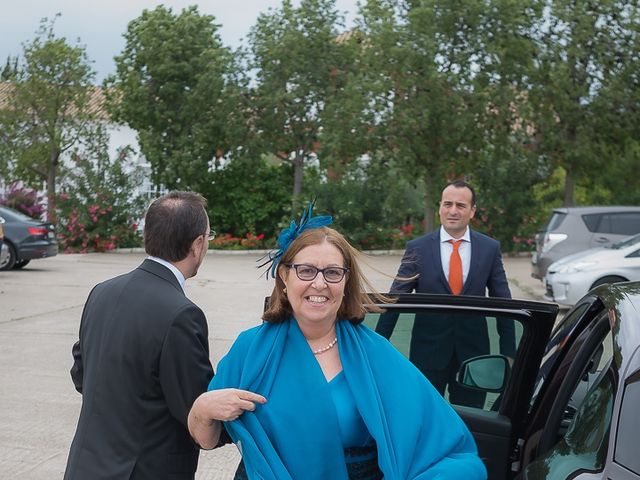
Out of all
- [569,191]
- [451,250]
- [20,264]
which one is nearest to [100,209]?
[20,264]

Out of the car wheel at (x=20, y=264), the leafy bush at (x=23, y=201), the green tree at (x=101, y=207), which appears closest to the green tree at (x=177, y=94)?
the green tree at (x=101, y=207)

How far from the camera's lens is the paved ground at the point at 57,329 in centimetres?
675

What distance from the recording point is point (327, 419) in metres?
2.63

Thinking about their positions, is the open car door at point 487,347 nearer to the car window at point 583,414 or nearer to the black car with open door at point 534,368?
the black car with open door at point 534,368

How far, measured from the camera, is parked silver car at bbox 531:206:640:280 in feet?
57.2

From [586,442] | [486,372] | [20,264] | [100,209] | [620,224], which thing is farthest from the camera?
[100,209]

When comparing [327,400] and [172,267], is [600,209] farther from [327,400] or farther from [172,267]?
[327,400]

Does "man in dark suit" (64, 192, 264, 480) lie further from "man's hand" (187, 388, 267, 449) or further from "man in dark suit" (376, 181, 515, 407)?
"man in dark suit" (376, 181, 515, 407)

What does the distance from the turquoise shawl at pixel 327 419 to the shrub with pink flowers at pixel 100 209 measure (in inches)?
1063

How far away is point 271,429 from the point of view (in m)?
2.64

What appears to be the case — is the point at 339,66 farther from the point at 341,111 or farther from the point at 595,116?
the point at 595,116

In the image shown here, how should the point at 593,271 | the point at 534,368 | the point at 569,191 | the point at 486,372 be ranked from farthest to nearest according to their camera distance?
1. the point at 569,191
2. the point at 593,271
3. the point at 486,372
4. the point at 534,368

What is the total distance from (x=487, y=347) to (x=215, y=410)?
1624 mm

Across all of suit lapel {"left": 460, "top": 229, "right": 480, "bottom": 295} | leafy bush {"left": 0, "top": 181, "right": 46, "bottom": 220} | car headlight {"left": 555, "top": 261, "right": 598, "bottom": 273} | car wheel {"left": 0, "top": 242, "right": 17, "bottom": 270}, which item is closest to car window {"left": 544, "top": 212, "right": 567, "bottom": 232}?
car headlight {"left": 555, "top": 261, "right": 598, "bottom": 273}
